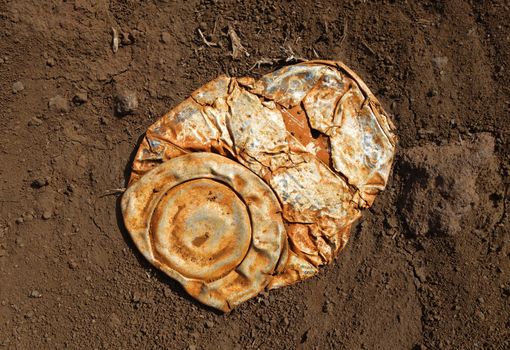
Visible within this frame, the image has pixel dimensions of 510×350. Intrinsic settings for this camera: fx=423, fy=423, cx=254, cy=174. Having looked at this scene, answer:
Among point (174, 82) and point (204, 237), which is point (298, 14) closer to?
point (174, 82)

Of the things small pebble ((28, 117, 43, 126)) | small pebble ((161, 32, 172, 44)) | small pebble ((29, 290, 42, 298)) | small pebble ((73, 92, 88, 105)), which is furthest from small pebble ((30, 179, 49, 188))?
small pebble ((161, 32, 172, 44))

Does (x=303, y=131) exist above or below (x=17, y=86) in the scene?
above

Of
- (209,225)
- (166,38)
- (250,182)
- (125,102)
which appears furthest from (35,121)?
(250,182)

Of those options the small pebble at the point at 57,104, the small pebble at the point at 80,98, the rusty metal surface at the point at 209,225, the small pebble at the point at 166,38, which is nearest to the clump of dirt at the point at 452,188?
the rusty metal surface at the point at 209,225

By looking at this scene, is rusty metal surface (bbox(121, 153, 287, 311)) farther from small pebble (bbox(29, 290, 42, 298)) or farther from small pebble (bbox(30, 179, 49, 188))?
small pebble (bbox(29, 290, 42, 298))

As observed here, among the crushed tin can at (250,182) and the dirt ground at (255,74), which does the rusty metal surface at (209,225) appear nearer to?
the crushed tin can at (250,182)

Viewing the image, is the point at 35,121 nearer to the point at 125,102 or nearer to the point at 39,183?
the point at 39,183
